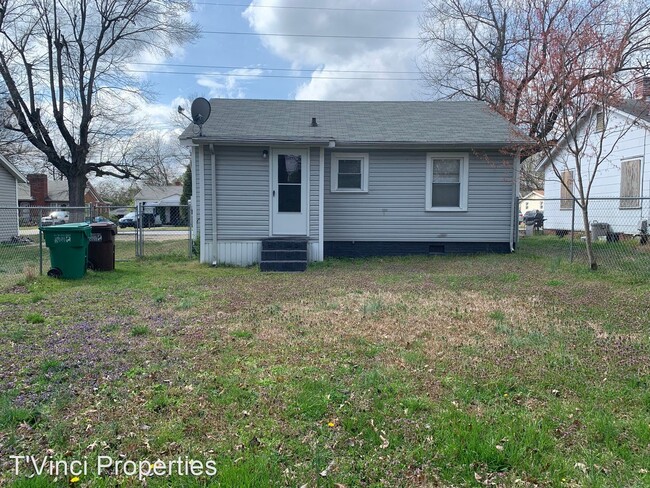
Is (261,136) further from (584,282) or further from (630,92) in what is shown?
(630,92)

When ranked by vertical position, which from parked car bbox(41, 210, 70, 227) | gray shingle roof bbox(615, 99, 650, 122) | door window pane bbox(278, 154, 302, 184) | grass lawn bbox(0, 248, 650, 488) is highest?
gray shingle roof bbox(615, 99, 650, 122)

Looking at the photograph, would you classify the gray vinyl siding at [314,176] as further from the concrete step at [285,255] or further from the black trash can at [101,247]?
the black trash can at [101,247]

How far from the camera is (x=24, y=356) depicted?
384cm

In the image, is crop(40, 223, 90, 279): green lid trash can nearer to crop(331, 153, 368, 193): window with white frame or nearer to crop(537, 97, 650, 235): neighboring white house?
crop(331, 153, 368, 193): window with white frame

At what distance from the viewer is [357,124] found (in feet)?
39.0

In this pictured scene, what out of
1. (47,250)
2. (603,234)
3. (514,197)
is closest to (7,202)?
(47,250)

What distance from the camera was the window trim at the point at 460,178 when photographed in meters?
11.1

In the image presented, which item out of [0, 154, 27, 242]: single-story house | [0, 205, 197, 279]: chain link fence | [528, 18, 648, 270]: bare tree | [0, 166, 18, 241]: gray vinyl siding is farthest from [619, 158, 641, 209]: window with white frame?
[0, 166, 18, 241]: gray vinyl siding

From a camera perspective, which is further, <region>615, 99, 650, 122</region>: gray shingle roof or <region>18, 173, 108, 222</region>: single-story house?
<region>18, 173, 108, 222</region>: single-story house

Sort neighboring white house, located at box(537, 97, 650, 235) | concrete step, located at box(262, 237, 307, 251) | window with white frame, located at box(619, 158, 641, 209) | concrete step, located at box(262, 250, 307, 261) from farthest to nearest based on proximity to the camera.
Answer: window with white frame, located at box(619, 158, 641, 209) < neighboring white house, located at box(537, 97, 650, 235) < concrete step, located at box(262, 237, 307, 251) < concrete step, located at box(262, 250, 307, 261)

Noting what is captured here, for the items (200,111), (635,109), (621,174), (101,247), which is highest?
(635,109)

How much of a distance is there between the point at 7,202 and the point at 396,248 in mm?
18486

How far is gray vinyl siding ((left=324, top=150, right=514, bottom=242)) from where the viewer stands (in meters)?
11.1

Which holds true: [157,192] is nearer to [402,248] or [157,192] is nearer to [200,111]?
[200,111]
